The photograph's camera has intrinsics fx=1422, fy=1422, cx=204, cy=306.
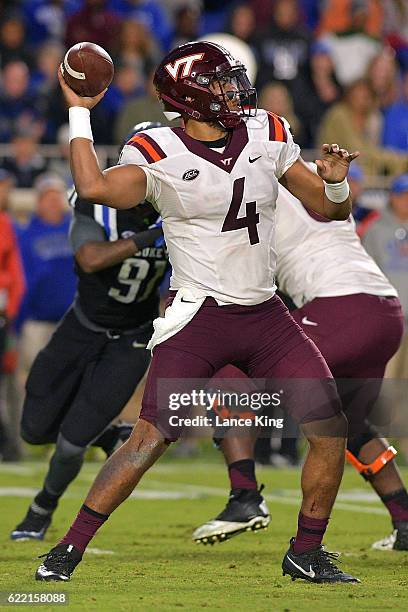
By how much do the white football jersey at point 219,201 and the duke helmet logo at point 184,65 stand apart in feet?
0.75

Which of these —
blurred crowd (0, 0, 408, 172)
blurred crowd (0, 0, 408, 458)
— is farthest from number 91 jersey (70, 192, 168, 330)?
blurred crowd (0, 0, 408, 172)

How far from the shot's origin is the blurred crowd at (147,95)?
10969 millimetres

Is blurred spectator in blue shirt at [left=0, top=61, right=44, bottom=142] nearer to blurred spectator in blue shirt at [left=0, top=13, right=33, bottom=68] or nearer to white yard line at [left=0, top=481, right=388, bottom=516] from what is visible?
blurred spectator in blue shirt at [left=0, top=13, right=33, bottom=68]

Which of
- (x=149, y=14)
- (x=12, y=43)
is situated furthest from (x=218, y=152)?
(x=149, y=14)

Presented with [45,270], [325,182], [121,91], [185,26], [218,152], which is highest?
[218,152]

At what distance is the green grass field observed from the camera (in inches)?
193

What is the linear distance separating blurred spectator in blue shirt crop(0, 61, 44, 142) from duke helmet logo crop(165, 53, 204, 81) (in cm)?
740

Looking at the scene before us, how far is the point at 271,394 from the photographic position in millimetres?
5582

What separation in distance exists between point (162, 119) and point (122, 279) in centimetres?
546

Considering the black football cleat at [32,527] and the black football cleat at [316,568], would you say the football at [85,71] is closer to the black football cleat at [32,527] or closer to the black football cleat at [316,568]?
the black football cleat at [316,568]

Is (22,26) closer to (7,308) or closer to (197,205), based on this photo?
(7,308)

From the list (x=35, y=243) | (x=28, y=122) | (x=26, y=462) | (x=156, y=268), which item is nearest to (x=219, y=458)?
(x=26, y=462)

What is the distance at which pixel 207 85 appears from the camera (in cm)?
534

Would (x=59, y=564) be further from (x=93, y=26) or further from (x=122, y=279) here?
(x=93, y=26)
